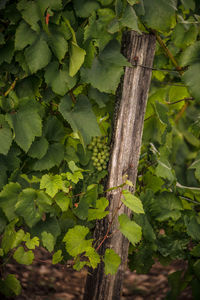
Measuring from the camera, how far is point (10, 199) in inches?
54.5

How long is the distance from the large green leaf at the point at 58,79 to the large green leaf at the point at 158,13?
48 centimetres

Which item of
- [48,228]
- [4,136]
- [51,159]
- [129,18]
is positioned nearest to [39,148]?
[51,159]

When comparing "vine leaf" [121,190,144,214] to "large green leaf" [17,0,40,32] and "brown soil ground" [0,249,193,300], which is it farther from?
"brown soil ground" [0,249,193,300]

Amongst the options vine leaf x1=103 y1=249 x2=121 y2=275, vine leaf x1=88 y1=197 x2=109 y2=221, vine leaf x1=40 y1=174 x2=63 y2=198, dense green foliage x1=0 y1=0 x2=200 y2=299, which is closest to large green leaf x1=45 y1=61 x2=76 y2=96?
dense green foliage x1=0 y1=0 x2=200 y2=299

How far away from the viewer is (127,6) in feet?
4.29

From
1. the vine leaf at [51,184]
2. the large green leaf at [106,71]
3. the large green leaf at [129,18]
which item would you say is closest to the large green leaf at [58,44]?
the large green leaf at [106,71]

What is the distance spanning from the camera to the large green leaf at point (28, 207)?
134 centimetres

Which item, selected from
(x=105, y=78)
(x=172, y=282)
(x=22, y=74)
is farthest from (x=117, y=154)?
(x=172, y=282)

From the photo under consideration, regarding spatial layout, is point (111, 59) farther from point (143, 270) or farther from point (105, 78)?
point (143, 270)

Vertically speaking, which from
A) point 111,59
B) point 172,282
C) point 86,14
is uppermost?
point 86,14

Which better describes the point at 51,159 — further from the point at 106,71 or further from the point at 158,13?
the point at 158,13

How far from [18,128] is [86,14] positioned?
63 cm

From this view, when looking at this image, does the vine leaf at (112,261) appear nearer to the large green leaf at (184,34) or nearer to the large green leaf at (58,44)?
the large green leaf at (58,44)

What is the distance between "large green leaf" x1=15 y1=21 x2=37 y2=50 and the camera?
1275mm
